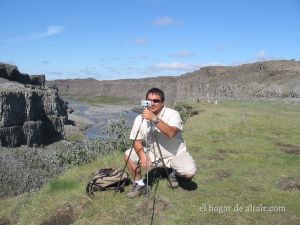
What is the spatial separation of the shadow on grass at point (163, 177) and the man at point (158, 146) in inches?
16.1

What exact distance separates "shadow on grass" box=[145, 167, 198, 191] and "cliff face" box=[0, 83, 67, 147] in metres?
63.8

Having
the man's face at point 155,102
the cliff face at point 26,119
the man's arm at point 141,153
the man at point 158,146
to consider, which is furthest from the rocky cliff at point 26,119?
the man's face at point 155,102

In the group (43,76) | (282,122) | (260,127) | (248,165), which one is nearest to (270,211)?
(248,165)

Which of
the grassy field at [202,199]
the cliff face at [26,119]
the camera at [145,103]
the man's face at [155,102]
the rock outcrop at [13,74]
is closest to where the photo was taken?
the grassy field at [202,199]

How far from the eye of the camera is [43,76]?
161750 millimetres

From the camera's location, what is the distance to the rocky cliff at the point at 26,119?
251 ft

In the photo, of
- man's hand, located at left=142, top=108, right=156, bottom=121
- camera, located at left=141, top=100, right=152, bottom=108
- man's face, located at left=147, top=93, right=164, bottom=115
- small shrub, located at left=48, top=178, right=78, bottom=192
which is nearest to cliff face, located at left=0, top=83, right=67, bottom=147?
small shrub, located at left=48, top=178, right=78, bottom=192

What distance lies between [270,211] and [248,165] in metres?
4.45

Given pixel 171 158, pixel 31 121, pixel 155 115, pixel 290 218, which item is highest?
pixel 155 115

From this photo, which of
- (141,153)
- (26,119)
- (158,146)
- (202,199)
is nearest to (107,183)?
(141,153)

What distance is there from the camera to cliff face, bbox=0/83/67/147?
76.4 meters

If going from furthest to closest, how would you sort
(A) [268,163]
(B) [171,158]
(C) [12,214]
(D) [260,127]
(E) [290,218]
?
(D) [260,127] < (A) [268,163] < (C) [12,214] < (B) [171,158] < (E) [290,218]

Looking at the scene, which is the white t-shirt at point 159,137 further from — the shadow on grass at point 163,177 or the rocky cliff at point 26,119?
the rocky cliff at point 26,119

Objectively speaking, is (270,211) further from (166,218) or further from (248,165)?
(248,165)
